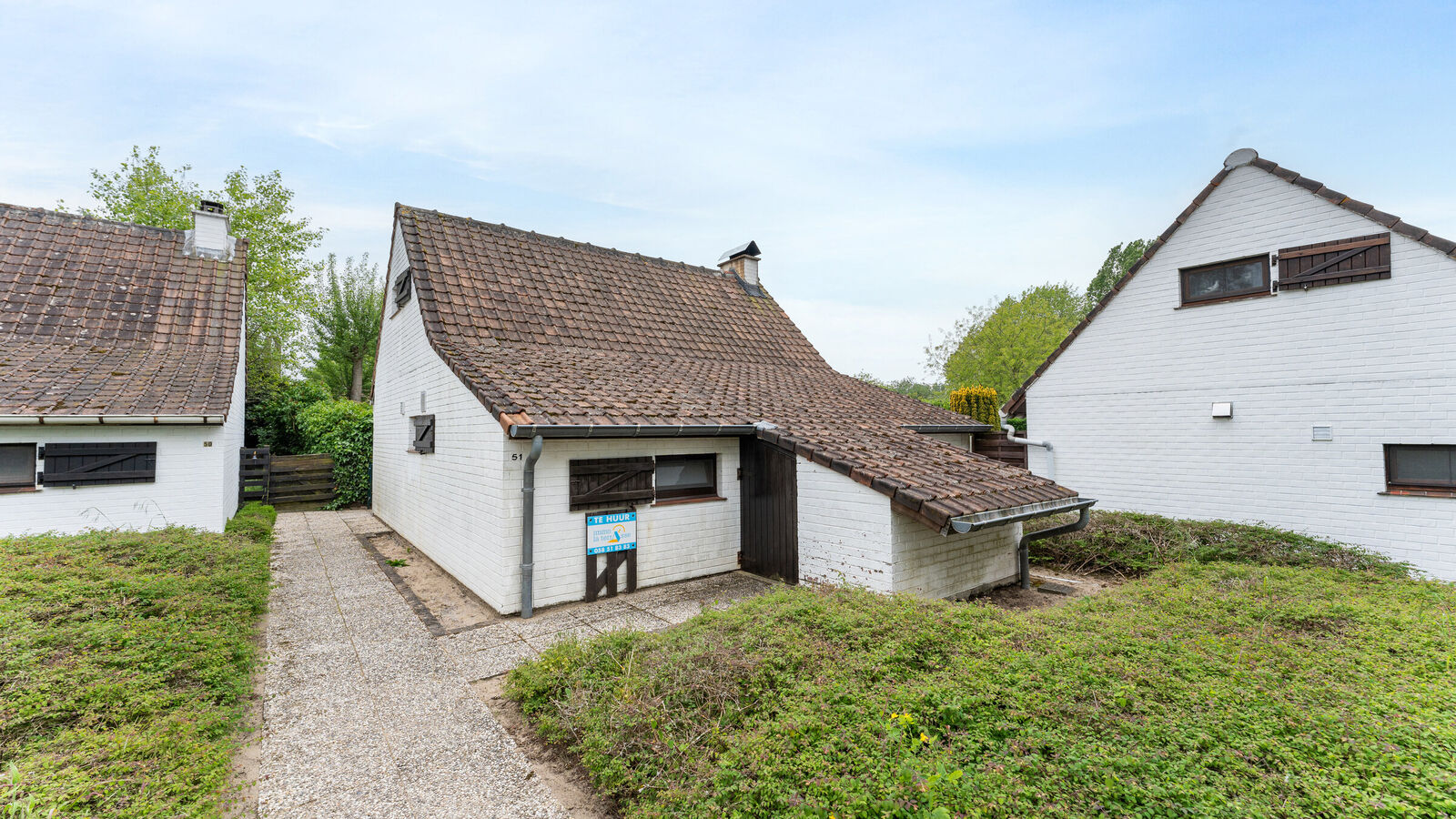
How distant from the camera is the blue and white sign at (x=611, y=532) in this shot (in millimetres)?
7000

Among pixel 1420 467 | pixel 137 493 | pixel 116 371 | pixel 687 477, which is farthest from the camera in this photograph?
pixel 116 371

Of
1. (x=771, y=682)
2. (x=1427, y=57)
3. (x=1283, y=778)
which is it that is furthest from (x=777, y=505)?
(x=1427, y=57)

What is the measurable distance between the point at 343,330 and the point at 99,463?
19.3 metres

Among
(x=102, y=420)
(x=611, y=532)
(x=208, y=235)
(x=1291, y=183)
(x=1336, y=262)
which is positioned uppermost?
(x=208, y=235)

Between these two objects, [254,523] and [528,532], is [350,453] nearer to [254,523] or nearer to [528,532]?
[254,523]

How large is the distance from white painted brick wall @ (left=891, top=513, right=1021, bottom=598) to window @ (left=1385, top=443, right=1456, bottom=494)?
4781mm

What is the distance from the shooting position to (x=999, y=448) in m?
12.5

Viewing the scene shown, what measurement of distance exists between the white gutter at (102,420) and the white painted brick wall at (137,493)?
0.29m

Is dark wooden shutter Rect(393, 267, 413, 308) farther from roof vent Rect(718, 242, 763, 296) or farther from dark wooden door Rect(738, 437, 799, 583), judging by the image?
roof vent Rect(718, 242, 763, 296)

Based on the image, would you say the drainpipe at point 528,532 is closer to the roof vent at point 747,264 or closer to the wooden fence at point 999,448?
the wooden fence at point 999,448

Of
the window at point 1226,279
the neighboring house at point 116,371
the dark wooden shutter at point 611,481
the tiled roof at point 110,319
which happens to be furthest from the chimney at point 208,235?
the window at point 1226,279

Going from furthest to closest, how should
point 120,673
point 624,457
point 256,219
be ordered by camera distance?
1. point 256,219
2. point 624,457
3. point 120,673

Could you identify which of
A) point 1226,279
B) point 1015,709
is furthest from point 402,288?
point 1226,279

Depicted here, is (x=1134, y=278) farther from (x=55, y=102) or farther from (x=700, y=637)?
(x=55, y=102)
